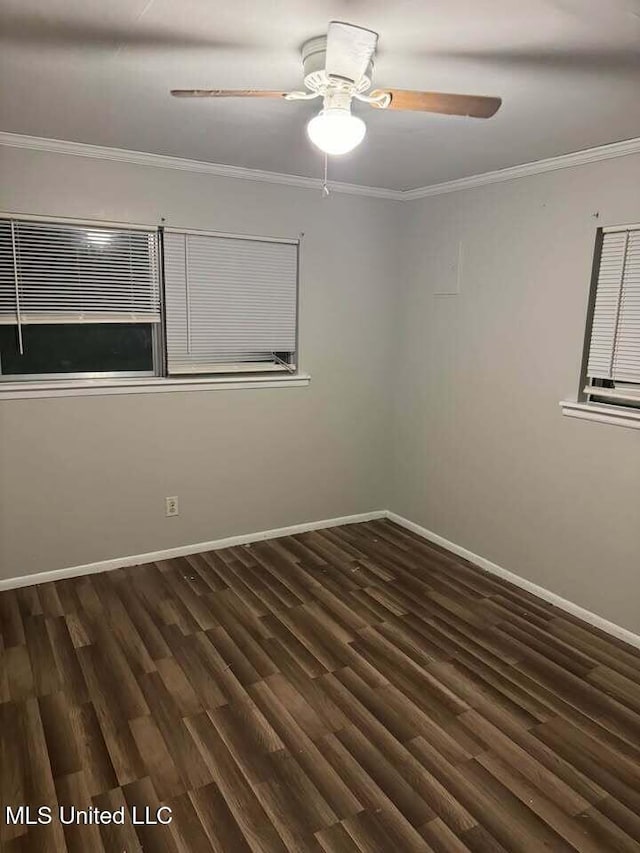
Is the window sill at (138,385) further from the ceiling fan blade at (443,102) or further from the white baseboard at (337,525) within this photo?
the ceiling fan blade at (443,102)

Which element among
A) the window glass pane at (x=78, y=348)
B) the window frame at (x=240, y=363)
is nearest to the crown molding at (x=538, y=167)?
the window frame at (x=240, y=363)

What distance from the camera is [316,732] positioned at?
2.30 m

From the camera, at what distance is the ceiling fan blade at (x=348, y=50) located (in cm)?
148

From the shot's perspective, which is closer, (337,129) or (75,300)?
(337,129)

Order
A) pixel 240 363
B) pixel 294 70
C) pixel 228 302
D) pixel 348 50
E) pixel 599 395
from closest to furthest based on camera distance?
pixel 348 50 < pixel 294 70 < pixel 599 395 < pixel 228 302 < pixel 240 363

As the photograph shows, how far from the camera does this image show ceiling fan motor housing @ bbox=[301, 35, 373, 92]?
1.75m

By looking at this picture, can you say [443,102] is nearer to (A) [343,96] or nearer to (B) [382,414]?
(A) [343,96]

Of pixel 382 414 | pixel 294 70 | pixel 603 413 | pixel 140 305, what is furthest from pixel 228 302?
pixel 603 413

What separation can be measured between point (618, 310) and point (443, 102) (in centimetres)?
164

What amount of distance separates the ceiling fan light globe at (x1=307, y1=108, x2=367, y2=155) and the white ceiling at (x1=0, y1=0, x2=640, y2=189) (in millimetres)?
224

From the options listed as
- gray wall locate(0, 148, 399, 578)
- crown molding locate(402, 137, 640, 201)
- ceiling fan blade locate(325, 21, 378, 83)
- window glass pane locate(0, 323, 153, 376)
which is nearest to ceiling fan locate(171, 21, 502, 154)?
ceiling fan blade locate(325, 21, 378, 83)

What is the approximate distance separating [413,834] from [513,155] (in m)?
3.00

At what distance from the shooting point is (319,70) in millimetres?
1814

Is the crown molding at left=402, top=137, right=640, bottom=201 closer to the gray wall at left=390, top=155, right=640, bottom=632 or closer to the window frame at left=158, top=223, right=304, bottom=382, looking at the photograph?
the gray wall at left=390, top=155, right=640, bottom=632
